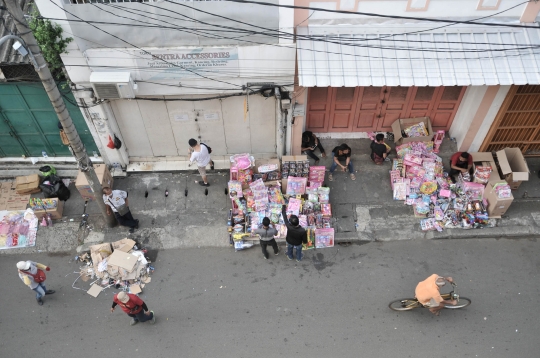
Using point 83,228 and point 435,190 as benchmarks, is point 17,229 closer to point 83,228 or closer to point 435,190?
point 83,228

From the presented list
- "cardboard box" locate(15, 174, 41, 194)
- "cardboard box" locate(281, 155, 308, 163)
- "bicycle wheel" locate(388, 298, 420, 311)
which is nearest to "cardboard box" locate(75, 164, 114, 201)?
"cardboard box" locate(15, 174, 41, 194)

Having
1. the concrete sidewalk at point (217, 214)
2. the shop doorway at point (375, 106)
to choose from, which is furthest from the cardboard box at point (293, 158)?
the shop doorway at point (375, 106)

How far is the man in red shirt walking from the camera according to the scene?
270 inches

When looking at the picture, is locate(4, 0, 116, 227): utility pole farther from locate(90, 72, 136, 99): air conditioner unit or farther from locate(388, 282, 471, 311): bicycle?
locate(388, 282, 471, 311): bicycle

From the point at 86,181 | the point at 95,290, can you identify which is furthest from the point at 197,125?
the point at 95,290

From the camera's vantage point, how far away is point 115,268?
8586 millimetres

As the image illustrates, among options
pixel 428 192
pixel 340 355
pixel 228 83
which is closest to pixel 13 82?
pixel 228 83

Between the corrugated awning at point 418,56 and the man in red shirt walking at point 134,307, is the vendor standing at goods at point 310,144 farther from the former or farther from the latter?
the man in red shirt walking at point 134,307

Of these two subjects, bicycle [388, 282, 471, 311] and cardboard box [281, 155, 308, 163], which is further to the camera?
cardboard box [281, 155, 308, 163]

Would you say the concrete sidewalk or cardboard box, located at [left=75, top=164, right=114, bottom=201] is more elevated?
cardboard box, located at [left=75, top=164, right=114, bottom=201]

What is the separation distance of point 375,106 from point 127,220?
22.0 ft

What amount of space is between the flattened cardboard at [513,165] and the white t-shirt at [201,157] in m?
7.04

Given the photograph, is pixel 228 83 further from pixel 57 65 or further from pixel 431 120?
pixel 431 120

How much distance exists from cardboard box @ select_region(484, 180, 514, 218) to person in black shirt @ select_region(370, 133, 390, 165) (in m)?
2.47
